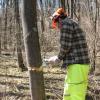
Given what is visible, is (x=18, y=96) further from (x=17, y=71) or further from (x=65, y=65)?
(x=17, y=71)

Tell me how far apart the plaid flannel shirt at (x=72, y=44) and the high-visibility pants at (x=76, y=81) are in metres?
0.08

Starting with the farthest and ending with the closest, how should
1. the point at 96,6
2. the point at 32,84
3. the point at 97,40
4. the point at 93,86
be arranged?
the point at 96,6 → the point at 97,40 → the point at 93,86 → the point at 32,84

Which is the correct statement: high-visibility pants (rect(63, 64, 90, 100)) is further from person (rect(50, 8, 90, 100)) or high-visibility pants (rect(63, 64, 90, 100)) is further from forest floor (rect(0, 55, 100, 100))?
forest floor (rect(0, 55, 100, 100))

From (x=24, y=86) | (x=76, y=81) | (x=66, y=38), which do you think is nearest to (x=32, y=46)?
(x=66, y=38)

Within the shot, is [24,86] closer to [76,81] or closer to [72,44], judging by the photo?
[76,81]

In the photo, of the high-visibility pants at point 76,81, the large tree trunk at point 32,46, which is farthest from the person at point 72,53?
the large tree trunk at point 32,46

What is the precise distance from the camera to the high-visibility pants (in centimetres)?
458

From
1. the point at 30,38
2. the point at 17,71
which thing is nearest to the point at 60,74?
the point at 17,71

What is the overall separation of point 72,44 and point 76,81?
0.53 metres

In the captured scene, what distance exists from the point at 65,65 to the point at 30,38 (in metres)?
0.78

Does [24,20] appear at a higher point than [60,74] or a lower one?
higher

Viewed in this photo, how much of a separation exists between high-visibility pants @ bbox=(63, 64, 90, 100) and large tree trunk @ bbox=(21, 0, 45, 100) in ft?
1.48

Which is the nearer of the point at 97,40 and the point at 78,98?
the point at 78,98

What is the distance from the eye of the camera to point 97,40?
762 cm
